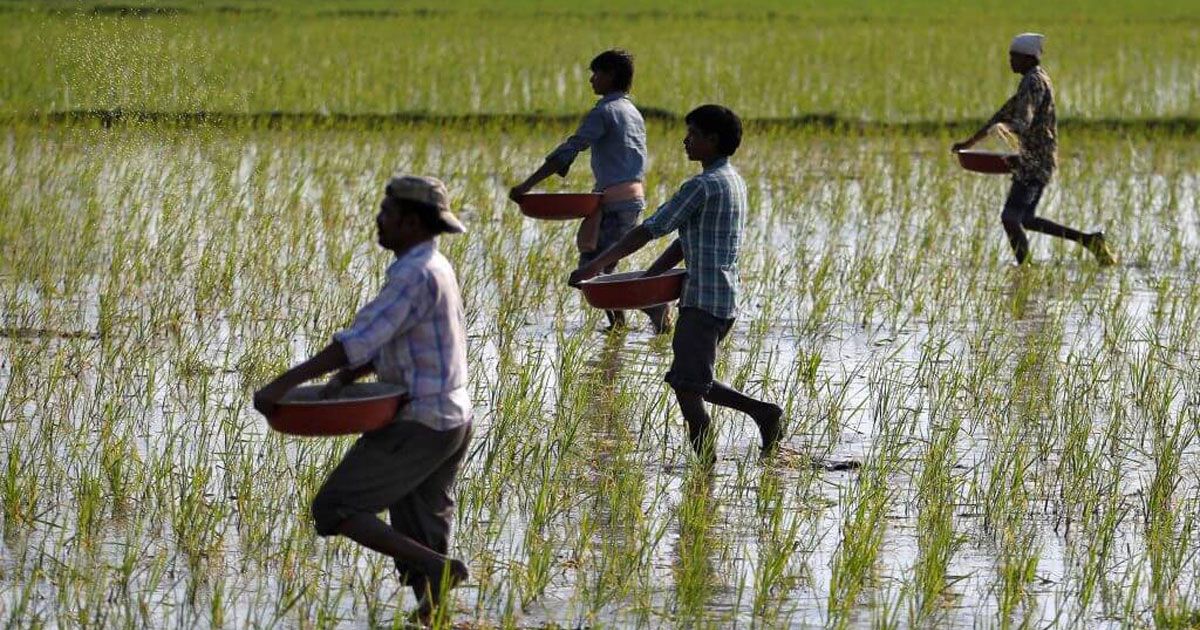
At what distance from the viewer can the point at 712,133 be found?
4.86m

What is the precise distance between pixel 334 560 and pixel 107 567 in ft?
1.73

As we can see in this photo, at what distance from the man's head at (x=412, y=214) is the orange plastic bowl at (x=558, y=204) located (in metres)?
2.71

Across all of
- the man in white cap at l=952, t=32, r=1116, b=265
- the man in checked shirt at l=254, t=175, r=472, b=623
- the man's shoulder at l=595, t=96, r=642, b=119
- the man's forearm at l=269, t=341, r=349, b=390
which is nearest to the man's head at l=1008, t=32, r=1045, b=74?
the man in white cap at l=952, t=32, r=1116, b=265

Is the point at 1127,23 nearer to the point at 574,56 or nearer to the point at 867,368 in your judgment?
the point at 574,56

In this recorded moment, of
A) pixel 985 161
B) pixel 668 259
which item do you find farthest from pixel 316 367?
pixel 985 161

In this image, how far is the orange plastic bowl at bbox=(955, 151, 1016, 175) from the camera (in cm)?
783

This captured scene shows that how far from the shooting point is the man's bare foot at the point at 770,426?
5035mm

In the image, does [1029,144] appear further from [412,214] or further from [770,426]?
[412,214]

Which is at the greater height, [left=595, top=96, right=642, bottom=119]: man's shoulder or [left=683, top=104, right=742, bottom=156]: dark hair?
[left=595, top=96, right=642, bottom=119]: man's shoulder

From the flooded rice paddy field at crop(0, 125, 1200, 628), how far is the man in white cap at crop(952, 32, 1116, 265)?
0.58 feet

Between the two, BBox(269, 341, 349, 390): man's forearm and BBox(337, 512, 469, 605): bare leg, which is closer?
BBox(269, 341, 349, 390): man's forearm

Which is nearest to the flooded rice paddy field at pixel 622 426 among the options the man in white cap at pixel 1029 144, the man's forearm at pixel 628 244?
the man in white cap at pixel 1029 144

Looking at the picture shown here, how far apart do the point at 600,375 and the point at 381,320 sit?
2.88 m

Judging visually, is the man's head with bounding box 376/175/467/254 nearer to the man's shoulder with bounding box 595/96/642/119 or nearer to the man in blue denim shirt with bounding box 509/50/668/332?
the man in blue denim shirt with bounding box 509/50/668/332
